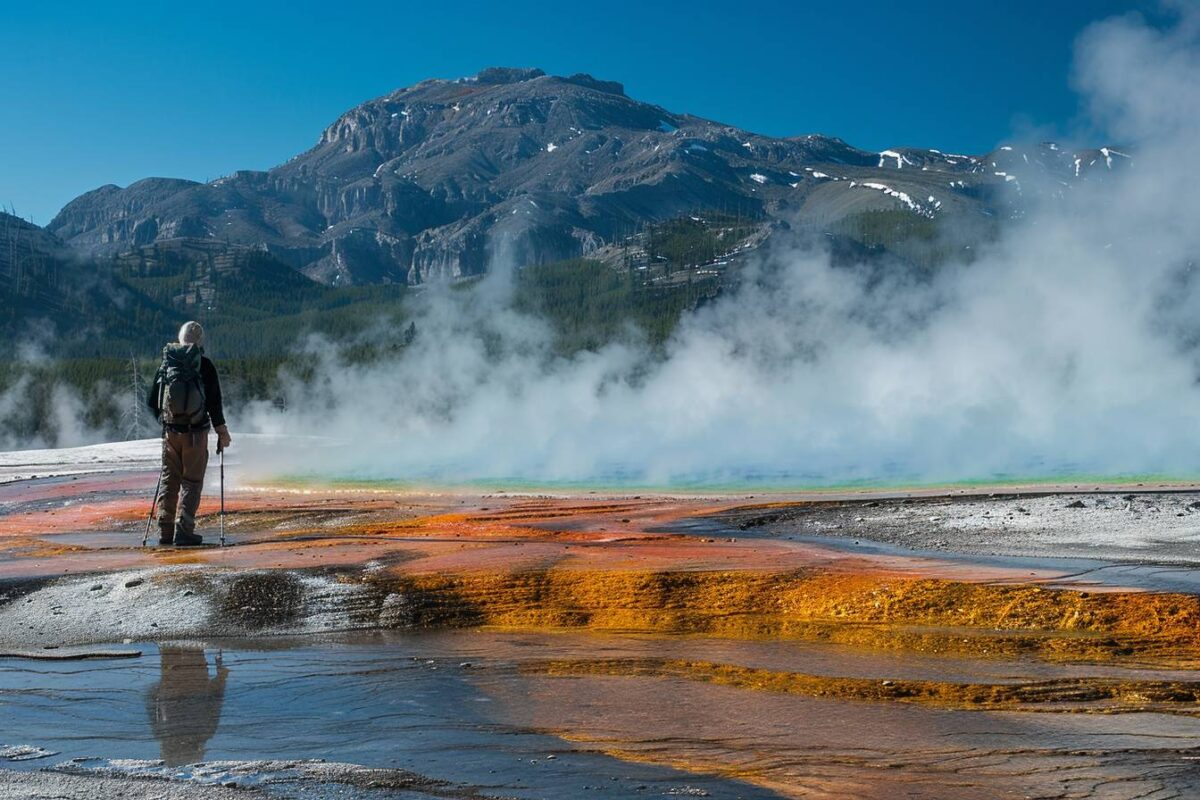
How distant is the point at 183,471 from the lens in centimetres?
1221

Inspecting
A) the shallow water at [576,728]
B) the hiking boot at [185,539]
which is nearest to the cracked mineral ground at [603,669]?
the shallow water at [576,728]

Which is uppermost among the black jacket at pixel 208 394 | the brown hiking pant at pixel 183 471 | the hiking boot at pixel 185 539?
the black jacket at pixel 208 394

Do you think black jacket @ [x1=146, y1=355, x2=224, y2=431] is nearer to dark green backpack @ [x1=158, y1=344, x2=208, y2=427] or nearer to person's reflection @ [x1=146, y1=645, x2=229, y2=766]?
dark green backpack @ [x1=158, y1=344, x2=208, y2=427]

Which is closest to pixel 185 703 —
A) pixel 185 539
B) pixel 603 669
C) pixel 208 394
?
pixel 603 669

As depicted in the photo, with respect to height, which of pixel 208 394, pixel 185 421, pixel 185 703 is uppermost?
pixel 208 394

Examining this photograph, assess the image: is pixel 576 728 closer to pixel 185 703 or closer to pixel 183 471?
pixel 185 703

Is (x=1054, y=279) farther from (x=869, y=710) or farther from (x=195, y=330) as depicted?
(x=869, y=710)

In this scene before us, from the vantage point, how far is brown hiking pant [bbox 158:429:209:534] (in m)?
12.2

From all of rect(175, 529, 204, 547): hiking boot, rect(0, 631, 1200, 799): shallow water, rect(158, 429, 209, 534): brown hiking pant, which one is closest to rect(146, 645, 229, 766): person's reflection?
rect(0, 631, 1200, 799): shallow water

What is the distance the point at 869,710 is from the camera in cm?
534

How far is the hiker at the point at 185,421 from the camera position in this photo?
12.0 meters

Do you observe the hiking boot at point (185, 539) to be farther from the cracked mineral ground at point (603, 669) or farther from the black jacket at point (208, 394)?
the black jacket at point (208, 394)

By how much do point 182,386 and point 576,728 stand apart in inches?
331

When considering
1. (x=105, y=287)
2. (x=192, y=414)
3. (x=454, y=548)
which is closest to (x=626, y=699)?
(x=454, y=548)
